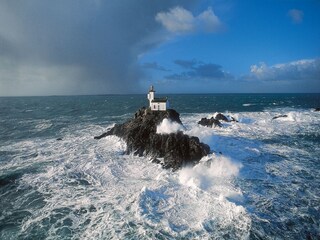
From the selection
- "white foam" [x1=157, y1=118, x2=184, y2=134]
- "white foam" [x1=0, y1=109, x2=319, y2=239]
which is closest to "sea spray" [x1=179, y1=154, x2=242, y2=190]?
"white foam" [x1=0, y1=109, x2=319, y2=239]

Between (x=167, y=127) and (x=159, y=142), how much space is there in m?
2.39

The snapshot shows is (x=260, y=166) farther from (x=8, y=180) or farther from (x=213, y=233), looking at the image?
(x=8, y=180)

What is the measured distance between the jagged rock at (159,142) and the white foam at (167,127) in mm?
Result: 643

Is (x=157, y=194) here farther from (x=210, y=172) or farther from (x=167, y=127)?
(x=167, y=127)

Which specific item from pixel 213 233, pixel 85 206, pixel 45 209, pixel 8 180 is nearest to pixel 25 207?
pixel 45 209

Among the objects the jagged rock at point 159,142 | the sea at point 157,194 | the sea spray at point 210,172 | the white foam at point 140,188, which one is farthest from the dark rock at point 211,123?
the sea spray at point 210,172

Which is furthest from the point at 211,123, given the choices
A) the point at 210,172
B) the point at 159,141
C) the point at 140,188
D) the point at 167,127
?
the point at 140,188

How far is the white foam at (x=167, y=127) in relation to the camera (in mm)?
31800

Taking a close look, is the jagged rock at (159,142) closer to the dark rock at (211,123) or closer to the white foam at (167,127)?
the white foam at (167,127)

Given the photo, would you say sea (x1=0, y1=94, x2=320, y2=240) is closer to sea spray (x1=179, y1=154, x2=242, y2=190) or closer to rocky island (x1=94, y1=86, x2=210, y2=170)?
sea spray (x1=179, y1=154, x2=242, y2=190)

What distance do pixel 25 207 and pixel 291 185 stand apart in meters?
23.4

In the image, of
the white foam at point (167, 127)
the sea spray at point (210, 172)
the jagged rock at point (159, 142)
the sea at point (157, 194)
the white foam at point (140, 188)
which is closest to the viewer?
the sea at point (157, 194)

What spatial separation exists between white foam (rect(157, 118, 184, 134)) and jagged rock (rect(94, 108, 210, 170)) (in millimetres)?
643

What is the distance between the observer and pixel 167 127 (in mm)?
32406
